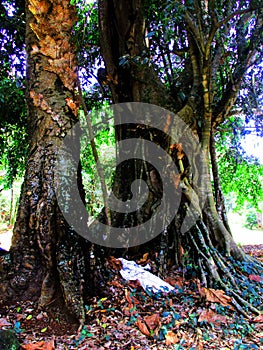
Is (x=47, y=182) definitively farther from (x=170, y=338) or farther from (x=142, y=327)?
(x=170, y=338)

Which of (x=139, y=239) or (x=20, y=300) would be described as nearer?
(x=20, y=300)

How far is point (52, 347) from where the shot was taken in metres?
2.10

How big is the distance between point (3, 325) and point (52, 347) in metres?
0.47

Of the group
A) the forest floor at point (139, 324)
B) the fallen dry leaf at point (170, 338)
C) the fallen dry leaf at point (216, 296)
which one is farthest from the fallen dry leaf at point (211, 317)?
the fallen dry leaf at point (170, 338)

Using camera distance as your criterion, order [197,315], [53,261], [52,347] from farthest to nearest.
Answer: [197,315], [53,261], [52,347]

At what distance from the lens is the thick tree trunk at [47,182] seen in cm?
254

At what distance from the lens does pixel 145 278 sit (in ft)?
10.6

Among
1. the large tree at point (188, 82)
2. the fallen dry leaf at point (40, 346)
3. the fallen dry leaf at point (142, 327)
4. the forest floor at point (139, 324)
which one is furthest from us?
the large tree at point (188, 82)

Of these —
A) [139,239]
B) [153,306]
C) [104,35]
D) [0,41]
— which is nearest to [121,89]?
[104,35]

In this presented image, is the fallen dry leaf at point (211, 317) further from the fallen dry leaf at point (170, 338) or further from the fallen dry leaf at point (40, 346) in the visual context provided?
the fallen dry leaf at point (40, 346)

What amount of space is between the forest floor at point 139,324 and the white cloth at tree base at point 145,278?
9 cm

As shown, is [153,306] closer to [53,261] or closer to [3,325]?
[53,261]

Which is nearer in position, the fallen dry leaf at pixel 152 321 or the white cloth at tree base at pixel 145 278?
the fallen dry leaf at pixel 152 321

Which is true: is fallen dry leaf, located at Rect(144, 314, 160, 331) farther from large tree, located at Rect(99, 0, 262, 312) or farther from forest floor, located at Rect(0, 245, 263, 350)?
large tree, located at Rect(99, 0, 262, 312)
